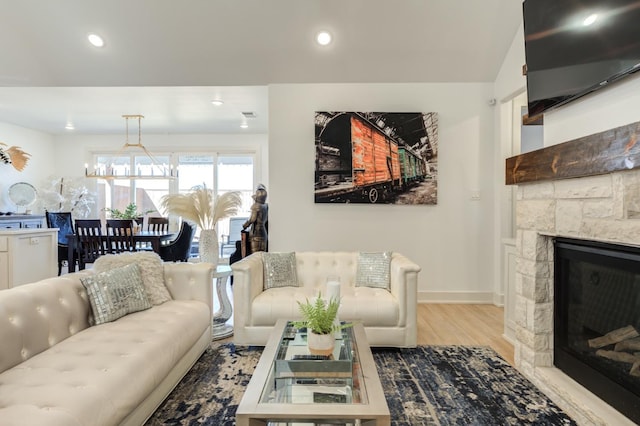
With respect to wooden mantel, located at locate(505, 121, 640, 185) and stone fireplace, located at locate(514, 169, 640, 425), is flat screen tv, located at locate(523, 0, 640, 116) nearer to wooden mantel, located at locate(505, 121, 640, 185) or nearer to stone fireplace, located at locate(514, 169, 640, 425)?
wooden mantel, located at locate(505, 121, 640, 185)

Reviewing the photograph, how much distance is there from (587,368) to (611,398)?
0.20 m

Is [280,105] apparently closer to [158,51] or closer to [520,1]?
[158,51]

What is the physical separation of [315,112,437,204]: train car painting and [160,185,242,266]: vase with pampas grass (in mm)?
1306

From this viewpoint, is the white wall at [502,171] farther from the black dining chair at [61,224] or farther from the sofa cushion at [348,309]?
the black dining chair at [61,224]

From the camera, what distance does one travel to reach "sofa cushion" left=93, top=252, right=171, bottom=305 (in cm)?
249

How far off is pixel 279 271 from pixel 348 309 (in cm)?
77

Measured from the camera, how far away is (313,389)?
4.94 ft

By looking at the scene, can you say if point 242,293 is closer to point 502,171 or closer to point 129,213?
point 502,171

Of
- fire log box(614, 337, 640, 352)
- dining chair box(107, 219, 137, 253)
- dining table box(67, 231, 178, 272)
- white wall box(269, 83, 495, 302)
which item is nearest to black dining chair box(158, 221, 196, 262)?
dining table box(67, 231, 178, 272)

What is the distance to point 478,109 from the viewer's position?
414cm

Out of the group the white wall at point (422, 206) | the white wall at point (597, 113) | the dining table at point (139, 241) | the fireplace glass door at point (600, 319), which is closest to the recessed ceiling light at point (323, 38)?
the white wall at point (422, 206)

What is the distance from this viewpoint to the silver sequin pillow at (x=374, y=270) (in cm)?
306

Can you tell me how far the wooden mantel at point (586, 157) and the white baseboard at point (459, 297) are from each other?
199 cm

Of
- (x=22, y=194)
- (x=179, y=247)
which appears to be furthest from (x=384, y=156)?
(x=22, y=194)
